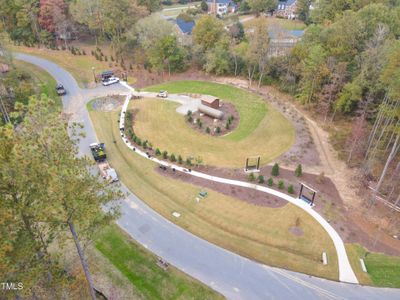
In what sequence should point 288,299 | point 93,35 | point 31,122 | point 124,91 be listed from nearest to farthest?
point 31,122, point 288,299, point 124,91, point 93,35

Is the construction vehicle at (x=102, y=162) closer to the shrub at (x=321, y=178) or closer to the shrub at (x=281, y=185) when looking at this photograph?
the shrub at (x=281, y=185)

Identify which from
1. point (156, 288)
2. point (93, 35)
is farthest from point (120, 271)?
point (93, 35)

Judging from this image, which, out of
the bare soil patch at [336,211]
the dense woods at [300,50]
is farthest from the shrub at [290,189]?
the dense woods at [300,50]

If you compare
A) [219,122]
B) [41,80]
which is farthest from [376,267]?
[41,80]

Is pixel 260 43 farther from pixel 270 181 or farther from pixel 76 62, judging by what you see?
pixel 76 62

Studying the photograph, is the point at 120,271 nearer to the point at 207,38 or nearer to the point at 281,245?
the point at 281,245

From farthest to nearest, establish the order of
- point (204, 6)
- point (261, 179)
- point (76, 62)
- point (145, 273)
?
point (204, 6) < point (76, 62) < point (261, 179) < point (145, 273)
